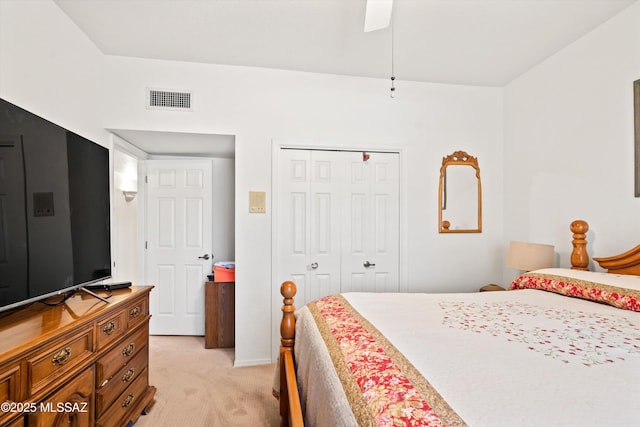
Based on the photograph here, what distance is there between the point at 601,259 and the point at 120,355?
3.09 metres

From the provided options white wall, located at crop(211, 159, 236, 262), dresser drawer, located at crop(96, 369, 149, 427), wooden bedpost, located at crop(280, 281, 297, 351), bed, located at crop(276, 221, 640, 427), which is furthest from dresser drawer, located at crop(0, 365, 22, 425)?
white wall, located at crop(211, 159, 236, 262)

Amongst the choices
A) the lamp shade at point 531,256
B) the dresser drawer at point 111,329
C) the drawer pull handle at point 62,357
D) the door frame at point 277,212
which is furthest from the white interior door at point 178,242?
the lamp shade at point 531,256

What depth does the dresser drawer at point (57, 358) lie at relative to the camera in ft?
Answer: 3.62

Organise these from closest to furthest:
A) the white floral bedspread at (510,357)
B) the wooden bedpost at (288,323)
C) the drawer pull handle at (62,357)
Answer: the white floral bedspread at (510,357)
the drawer pull handle at (62,357)
the wooden bedpost at (288,323)

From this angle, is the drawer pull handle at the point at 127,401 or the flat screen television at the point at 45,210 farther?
the drawer pull handle at the point at 127,401

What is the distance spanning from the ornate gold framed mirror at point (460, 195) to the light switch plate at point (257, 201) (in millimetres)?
1755

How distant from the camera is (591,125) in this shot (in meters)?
2.36

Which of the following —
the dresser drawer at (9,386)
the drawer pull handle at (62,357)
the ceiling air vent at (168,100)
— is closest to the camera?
the dresser drawer at (9,386)

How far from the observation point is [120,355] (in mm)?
1747

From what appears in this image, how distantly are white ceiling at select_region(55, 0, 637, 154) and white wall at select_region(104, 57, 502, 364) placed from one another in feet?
0.55

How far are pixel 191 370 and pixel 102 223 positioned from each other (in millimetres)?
1513

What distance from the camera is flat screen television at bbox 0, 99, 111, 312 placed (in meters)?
1.22

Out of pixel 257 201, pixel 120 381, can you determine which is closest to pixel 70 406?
pixel 120 381

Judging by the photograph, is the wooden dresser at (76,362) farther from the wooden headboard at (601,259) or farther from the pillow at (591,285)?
the wooden headboard at (601,259)
